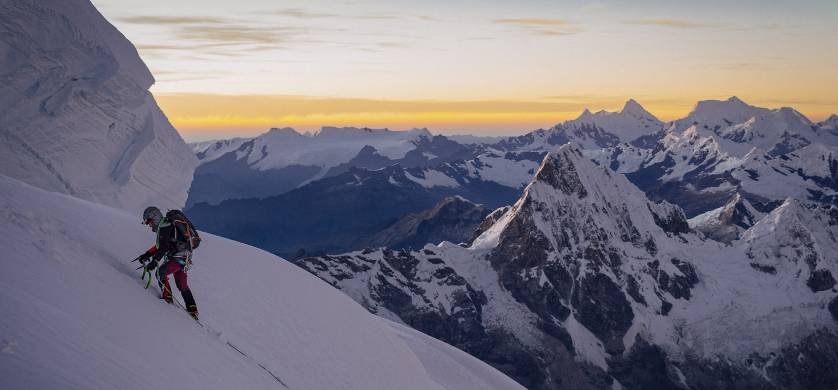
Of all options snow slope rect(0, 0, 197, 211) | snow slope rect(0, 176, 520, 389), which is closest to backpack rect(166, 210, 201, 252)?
snow slope rect(0, 176, 520, 389)

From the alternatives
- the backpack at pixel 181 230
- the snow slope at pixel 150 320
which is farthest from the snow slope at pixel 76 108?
the backpack at pixel 181 230

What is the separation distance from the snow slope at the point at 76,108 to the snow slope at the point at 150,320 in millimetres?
35752

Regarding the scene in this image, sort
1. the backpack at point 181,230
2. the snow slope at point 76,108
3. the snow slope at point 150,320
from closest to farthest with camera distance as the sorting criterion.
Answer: the snow slope at point 150,320 → the backpack at point 181,230 → the snow slope at point 76,108

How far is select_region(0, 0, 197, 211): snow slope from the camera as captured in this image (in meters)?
61.2

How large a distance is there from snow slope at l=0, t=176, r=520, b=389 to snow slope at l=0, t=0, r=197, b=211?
35.8m

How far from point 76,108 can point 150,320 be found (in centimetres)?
5388

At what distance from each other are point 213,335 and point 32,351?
908 centimetres

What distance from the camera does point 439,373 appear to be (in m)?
48.7

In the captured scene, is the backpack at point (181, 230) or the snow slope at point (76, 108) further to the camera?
the snow slope at point (76, 108)

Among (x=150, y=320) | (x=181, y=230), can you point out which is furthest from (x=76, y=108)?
(x=150, y=320)

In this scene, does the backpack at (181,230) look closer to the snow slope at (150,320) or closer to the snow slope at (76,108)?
the snow slope at (150,320)

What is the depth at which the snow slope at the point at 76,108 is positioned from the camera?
61.2 meters

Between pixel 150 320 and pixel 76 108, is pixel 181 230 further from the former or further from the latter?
pixel 76 108

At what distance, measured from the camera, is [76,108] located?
67.2 m
